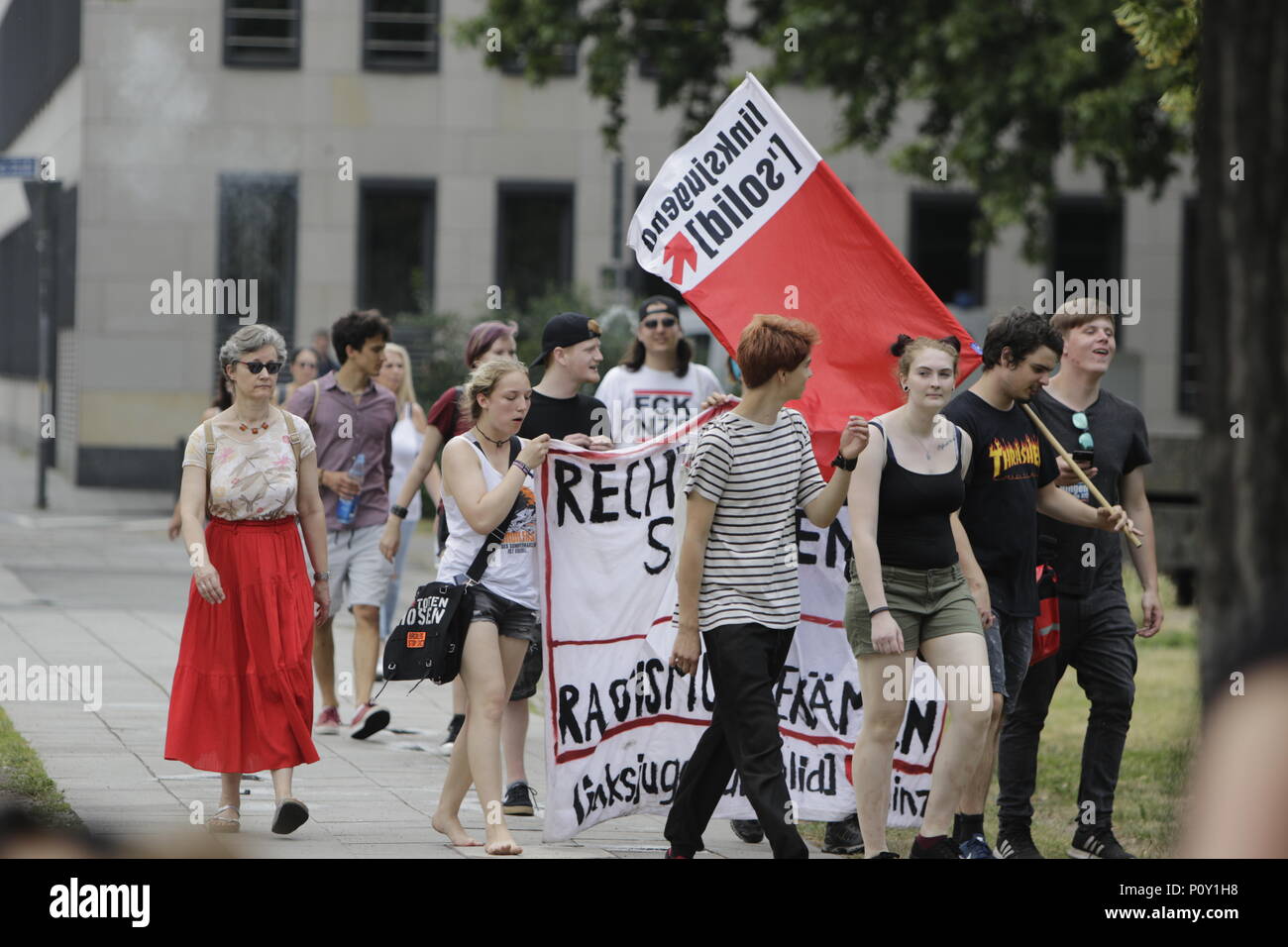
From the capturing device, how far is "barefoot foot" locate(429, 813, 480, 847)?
6.64m

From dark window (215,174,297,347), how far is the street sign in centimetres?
672

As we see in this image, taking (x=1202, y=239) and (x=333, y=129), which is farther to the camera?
(x=333, y=129)

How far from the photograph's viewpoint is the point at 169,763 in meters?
8.17

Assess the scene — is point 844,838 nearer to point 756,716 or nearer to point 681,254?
point 756,716

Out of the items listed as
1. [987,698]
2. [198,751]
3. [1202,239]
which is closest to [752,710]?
[987,698]

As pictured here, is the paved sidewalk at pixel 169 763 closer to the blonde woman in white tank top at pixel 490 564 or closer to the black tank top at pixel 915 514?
the blonde woman in white tank top at pixel 490 564

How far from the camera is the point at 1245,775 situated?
1676 mm

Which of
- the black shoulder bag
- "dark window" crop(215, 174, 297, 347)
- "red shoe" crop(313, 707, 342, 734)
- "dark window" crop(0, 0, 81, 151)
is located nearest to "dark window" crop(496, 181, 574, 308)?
"dark window" crop(215, 174, 297, 347)

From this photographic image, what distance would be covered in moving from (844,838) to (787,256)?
2.21 m

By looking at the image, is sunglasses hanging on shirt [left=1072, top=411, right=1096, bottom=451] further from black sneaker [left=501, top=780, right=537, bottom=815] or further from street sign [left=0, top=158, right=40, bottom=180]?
street sign [left=0, top=158, right=40, bottom=180]

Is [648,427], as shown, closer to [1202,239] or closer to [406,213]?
[1202,239]

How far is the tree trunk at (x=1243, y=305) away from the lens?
5.95 ft

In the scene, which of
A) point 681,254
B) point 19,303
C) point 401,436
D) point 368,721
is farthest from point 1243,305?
point 19,303

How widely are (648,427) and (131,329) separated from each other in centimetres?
1886
